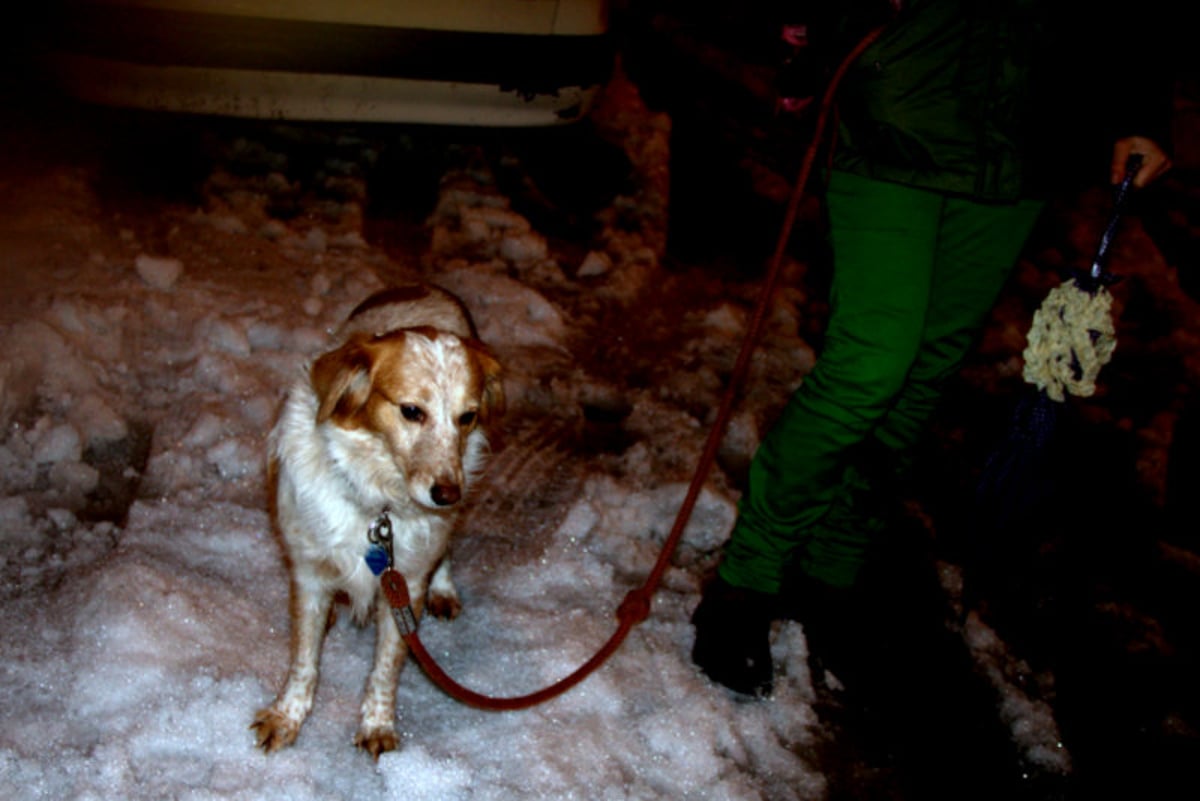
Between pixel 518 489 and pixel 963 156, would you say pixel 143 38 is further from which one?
pixel 963 156

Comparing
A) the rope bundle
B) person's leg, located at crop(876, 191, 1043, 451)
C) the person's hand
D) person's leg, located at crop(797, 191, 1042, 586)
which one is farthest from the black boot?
the person's hand

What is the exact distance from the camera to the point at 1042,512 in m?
4.00

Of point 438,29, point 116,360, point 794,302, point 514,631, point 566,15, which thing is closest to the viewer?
point 514,631

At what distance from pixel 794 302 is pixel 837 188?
2.64 m

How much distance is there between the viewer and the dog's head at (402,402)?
226cm

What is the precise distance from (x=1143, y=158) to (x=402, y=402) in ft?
6.69

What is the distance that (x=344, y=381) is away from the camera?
88.9 inches

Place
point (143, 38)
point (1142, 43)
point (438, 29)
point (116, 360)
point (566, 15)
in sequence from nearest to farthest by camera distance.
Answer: point (1142, 43) < point (116, 360) < point (143, 38) < point (438, 29) < point (566, 15)

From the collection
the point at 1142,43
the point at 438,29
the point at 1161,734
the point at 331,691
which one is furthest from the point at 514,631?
the point at 438,29

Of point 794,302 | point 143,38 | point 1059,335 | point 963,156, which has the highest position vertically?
point 963,156

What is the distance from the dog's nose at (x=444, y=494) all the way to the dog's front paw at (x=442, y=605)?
2.94ft

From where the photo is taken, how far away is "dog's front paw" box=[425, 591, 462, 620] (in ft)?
9.75

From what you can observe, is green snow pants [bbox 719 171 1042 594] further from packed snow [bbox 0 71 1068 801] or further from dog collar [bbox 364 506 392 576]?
dog collar [bbox 364 506 392 576]

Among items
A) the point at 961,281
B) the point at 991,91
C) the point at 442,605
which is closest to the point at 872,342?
the point at 961,281
